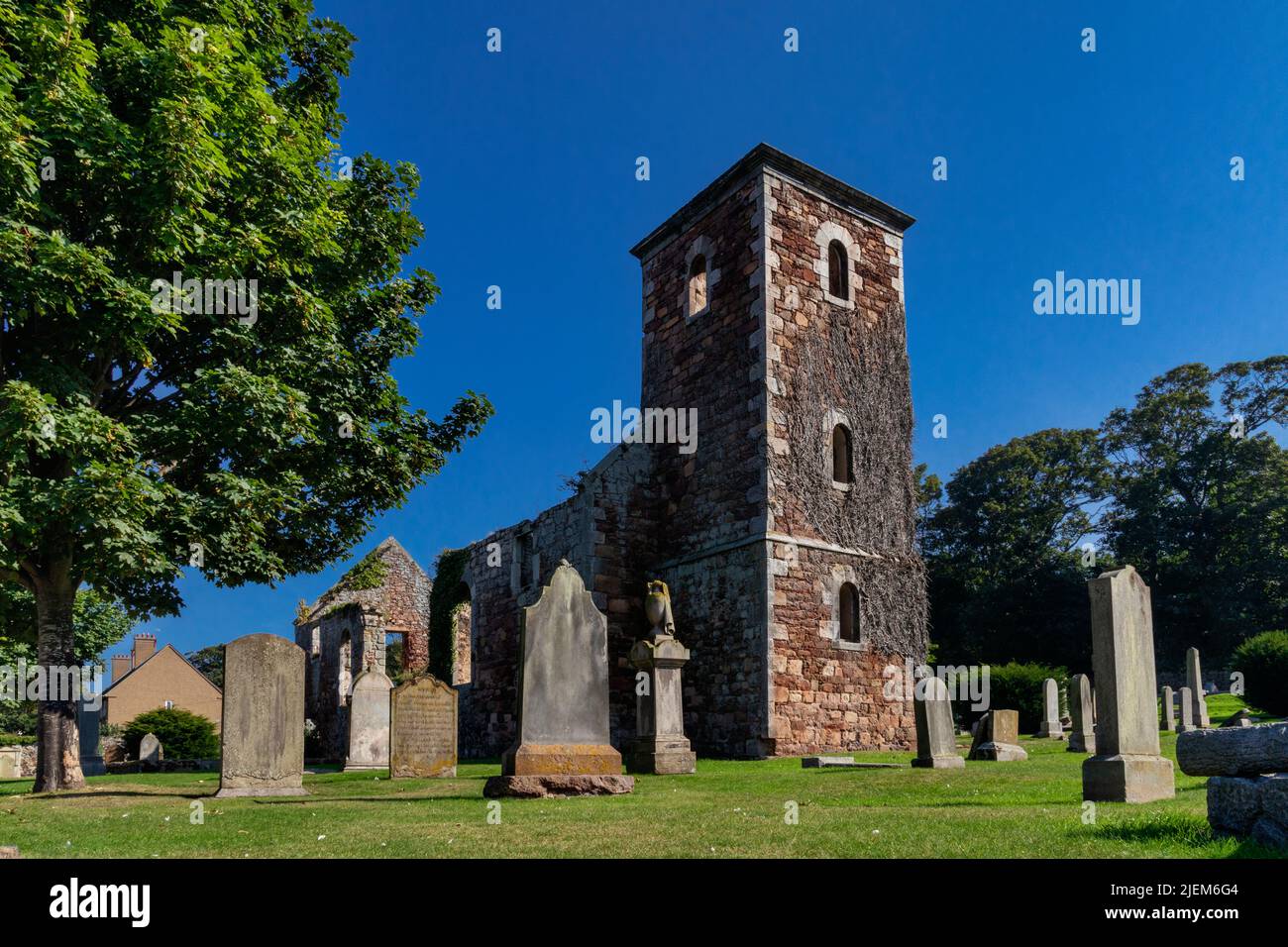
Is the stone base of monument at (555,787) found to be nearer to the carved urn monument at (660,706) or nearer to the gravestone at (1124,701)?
the carved urn monument at (660,706)

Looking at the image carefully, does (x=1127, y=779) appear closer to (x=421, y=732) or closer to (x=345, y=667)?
(x=421, y=732)

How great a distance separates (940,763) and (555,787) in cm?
597

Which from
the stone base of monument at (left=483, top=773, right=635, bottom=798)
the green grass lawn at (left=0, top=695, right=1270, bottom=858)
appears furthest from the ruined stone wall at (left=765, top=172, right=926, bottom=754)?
the stone base of monument at (left=483, top=773, right=635, bottom=798)

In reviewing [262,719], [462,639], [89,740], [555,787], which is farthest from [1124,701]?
[462,639]

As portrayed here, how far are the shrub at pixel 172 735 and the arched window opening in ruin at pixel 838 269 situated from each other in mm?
19871

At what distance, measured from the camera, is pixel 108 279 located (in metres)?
11.0

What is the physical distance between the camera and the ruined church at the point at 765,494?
18.0m

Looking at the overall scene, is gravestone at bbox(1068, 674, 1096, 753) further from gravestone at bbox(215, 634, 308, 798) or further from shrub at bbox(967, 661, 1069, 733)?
gravestone at bbox(215, 634, 308, 798)

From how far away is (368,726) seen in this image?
57.7ft

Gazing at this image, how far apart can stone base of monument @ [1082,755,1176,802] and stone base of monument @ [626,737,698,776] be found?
6207mm

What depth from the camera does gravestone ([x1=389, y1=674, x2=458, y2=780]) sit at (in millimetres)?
14273
